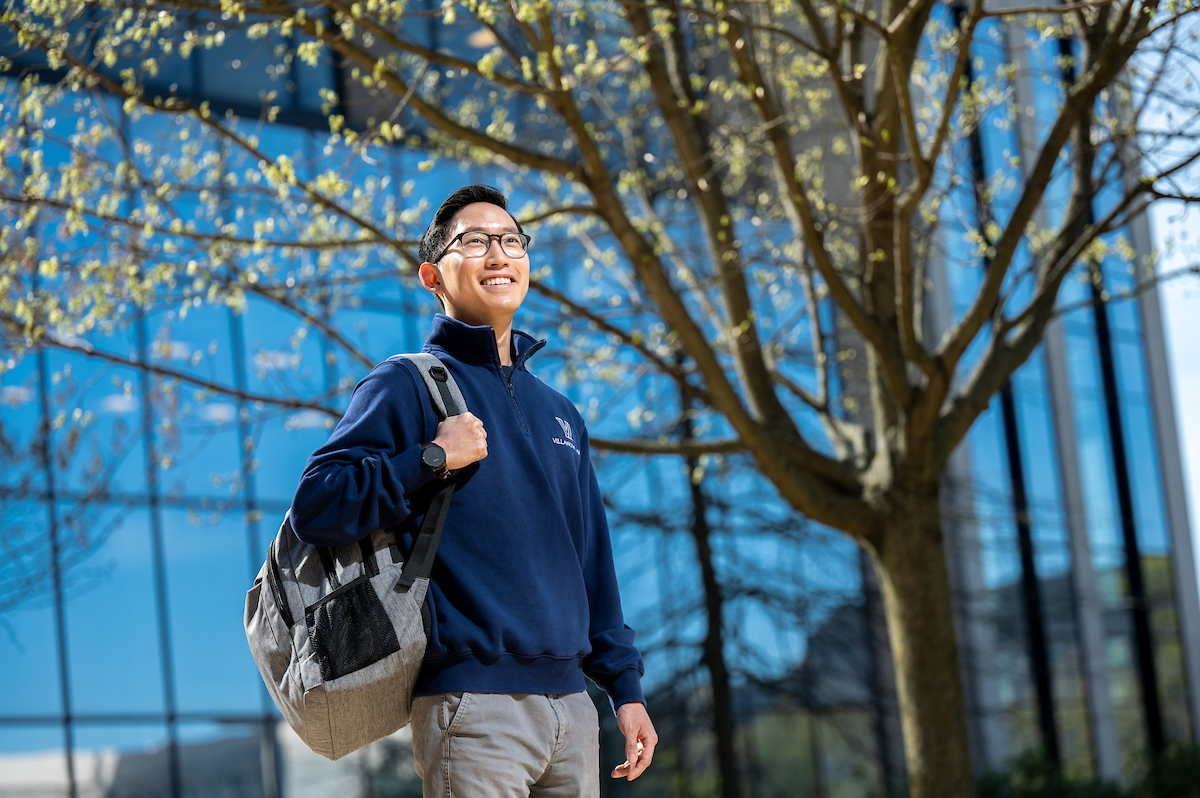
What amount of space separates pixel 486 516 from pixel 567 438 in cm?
39

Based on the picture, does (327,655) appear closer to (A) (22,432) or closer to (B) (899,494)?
(B) (899,494)

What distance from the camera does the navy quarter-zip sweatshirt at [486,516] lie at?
2230mm

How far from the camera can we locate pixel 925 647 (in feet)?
20.9

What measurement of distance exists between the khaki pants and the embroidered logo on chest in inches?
21.6

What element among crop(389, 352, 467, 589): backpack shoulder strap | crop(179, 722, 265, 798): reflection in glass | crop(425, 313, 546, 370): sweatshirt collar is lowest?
crop(179, 722, 265, 798): reflection in glass

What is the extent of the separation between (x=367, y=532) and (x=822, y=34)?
432 centimetres

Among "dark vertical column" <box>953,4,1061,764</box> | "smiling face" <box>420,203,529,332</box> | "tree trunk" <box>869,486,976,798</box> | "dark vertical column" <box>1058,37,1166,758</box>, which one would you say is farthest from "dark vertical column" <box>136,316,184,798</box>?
"dark vertical column" <box>1058,37,1166,758</box>

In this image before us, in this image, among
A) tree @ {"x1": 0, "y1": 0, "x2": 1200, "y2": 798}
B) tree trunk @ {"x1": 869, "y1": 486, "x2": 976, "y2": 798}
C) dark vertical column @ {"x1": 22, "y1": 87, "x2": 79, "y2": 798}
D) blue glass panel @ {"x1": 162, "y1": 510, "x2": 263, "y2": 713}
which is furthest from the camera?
blue glass panel @ {"x1": 162, "y1": 510, "x2": 263, "y2": 713}

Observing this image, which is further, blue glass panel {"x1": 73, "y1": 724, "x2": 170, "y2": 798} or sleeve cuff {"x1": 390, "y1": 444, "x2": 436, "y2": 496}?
blue glass panel {"x1": 73, "y1": 724, "x2": 170, "y2": 798}

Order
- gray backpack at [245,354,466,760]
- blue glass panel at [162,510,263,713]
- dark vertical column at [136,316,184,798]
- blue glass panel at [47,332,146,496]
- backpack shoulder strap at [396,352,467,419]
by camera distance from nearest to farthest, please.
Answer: gray backpack at [245,354,466,760] → backpack shoulder strap at [396,352,467,419] → blue glass panel at [47,332,146,496] → dark vertical column at [136,316,184,798] → blue glass panel at [162,510,263,713]

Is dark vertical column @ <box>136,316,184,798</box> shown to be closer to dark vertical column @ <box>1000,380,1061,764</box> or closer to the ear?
the ear

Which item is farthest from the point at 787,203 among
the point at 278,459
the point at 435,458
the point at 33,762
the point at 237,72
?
the point at 33,762

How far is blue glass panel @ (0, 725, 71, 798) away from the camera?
1043 cm

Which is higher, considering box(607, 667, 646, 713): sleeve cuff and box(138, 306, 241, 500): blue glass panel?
box(138, 306, 241, 500): blue glass panel
